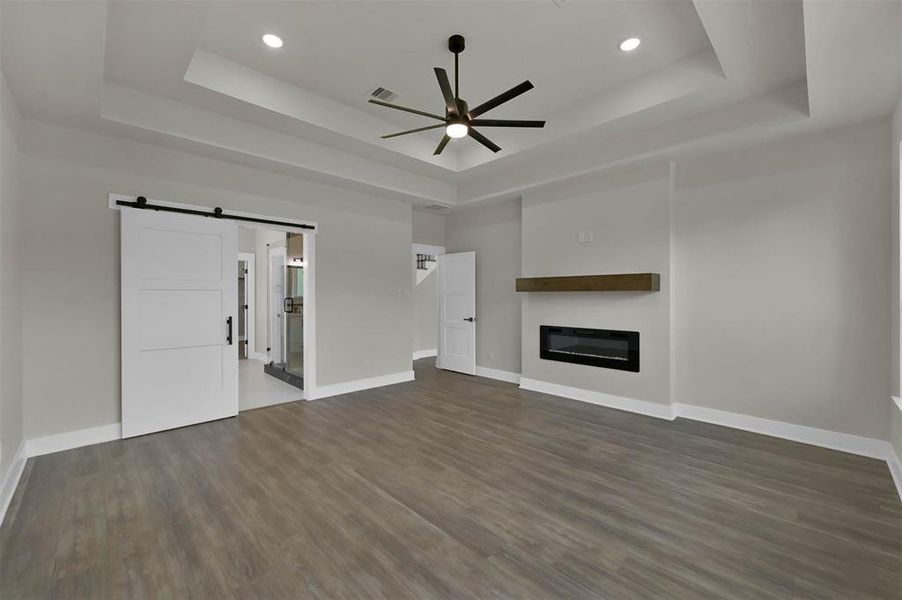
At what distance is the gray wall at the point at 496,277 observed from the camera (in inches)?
251

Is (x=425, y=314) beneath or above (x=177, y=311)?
beneath

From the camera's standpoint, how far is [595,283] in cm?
495

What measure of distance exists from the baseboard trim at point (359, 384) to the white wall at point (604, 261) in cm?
195

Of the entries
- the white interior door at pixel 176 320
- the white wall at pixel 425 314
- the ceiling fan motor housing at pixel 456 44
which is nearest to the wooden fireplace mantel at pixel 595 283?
the ceiling fan motor housing at pixel 456 44

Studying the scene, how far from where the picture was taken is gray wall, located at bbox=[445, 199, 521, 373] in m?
6.38

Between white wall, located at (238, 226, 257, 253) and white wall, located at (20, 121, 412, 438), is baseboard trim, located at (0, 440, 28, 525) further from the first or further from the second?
white wall, located at (238, 226, 257, 253)

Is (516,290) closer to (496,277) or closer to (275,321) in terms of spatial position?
(496,277)

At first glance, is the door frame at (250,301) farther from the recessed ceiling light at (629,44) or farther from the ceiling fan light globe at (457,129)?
the recessed ceiling light at (629,44)

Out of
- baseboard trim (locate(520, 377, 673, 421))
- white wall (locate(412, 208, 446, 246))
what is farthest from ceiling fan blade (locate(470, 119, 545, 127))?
white wall (locate(412, 208, 446, 246))

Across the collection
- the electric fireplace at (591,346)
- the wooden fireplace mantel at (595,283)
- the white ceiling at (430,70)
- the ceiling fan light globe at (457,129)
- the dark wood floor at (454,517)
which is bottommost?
the dark wood floor at (454,517)

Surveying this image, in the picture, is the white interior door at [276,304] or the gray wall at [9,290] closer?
the gray wall at [9,290]

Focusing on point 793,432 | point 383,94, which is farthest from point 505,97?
point 793,432

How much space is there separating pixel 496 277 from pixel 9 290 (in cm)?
550

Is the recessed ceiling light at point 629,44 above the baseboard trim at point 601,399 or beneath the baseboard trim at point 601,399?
above
